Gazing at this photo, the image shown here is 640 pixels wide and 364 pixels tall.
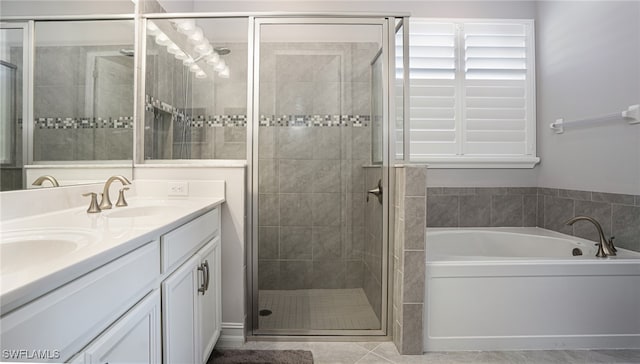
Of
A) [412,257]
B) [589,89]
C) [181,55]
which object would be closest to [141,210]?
[181,55]

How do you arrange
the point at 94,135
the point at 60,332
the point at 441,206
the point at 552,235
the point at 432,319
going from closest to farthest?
the point at 60,332, the point at 94,135, the point at 432,319, the point at 552,235, the point at 441,206

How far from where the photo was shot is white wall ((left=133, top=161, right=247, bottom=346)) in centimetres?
187

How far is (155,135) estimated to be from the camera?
2.02 metres

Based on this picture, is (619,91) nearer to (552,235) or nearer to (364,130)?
(552,235)

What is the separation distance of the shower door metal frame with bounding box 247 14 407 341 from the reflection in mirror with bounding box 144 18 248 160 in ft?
0.28

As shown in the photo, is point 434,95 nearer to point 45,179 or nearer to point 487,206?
point 487,206

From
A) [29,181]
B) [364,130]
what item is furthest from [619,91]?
[29,181]

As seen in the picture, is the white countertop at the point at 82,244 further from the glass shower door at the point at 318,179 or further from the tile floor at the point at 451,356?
the tile floor at the point at 451,356

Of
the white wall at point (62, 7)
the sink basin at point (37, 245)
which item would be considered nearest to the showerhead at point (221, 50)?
the white wall at point (62, 7)

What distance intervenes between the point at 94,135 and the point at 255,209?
96 centimetres

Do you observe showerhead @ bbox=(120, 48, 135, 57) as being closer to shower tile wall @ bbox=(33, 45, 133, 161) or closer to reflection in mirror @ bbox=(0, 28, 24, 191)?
shower tile wall @ bbox=(33, 45, 133, 161)

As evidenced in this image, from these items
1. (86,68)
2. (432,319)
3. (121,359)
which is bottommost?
(432,319)

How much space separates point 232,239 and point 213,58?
1.21 meters

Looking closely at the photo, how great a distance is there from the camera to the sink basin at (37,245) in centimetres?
84
